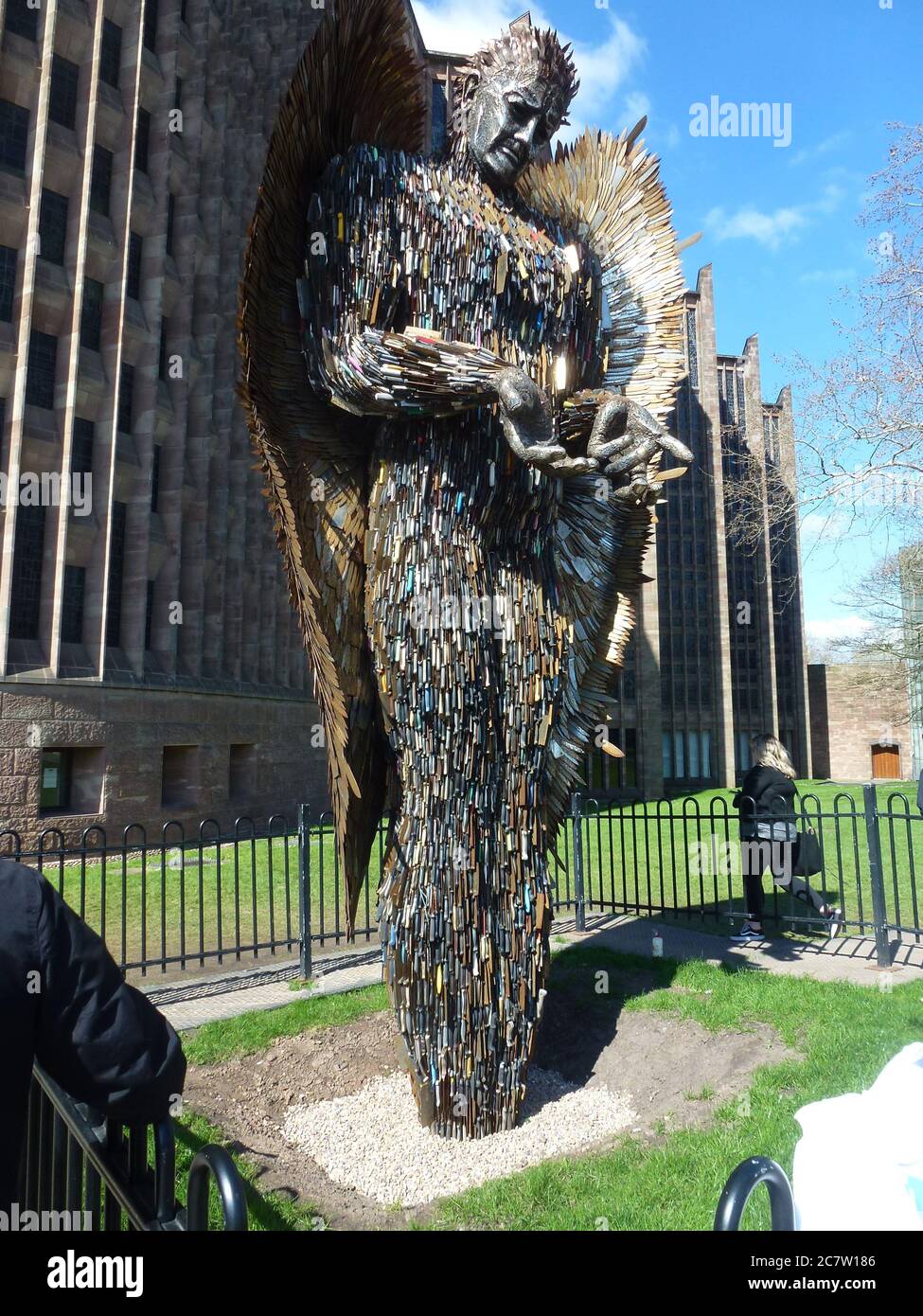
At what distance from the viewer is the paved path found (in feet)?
20.6

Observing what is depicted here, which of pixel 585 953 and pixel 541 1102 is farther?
pixel 585 953

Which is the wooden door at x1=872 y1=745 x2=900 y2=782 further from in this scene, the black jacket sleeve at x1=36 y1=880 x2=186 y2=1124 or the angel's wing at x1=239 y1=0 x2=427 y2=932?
the black jacket sleeve at x1=36 y1=880 x2=186 y2=1124

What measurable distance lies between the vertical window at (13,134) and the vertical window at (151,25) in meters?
3.78

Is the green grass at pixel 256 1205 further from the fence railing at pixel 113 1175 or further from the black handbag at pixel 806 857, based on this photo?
the black handbag at pixel 806 857

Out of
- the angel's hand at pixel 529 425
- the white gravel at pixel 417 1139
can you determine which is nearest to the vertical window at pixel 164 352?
the angel's hand at pixel 529 425

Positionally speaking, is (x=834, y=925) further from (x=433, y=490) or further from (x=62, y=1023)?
(x=62, y=1023)

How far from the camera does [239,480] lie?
20.3 meters

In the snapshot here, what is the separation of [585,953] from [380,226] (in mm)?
5531

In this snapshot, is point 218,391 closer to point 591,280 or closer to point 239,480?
point 239,480

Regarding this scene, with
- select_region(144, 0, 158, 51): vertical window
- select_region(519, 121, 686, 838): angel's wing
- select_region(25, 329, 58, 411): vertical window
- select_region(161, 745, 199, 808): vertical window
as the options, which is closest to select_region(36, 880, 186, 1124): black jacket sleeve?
select_region(519, 121, 686, 838): angel's wing

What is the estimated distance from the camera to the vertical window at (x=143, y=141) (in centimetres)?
1702

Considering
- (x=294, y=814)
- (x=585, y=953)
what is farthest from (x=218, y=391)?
(x=585, y=953)

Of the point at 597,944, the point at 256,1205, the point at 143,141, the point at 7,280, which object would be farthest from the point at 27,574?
the point at 256,1205

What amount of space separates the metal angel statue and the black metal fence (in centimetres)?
74
